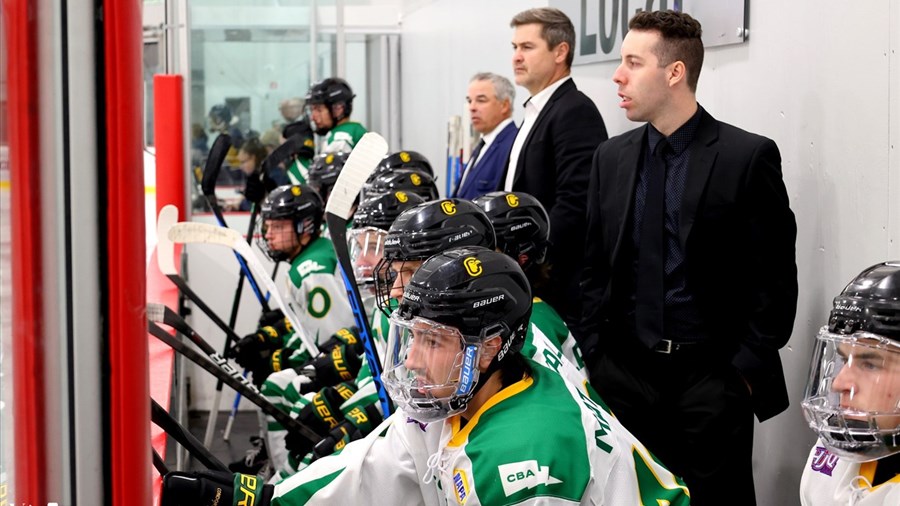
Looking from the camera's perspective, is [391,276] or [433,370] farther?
[391,276]

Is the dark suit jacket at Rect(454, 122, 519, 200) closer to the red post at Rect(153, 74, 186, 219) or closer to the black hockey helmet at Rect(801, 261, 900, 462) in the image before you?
the red post at Rect(153, 74, 186, 219)

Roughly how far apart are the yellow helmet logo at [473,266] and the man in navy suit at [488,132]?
1.99 m

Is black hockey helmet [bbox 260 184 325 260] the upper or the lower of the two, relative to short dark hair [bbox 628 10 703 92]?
lower

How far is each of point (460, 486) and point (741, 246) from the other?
3.37 feet

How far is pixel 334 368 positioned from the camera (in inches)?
121

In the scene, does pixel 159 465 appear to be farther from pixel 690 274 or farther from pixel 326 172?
pixel 326 172

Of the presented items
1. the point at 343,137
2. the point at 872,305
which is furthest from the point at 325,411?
the point at 343,137

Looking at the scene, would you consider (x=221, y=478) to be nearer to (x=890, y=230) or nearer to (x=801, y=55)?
(x=890, y=230)

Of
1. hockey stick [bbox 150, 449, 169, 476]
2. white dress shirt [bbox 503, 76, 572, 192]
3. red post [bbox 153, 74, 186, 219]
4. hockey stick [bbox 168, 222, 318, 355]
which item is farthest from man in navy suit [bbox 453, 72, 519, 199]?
hockey stick [bbox 150, 449, 169, 476]

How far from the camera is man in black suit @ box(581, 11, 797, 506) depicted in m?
2.21

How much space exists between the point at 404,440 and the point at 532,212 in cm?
87

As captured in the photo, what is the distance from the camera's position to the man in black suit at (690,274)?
7.26 feet

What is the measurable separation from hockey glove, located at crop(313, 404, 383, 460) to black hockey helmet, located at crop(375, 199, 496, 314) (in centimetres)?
28

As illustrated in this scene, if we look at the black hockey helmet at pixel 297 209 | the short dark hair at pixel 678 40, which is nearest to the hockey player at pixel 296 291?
the black hockey helmet at pixel 297 209
